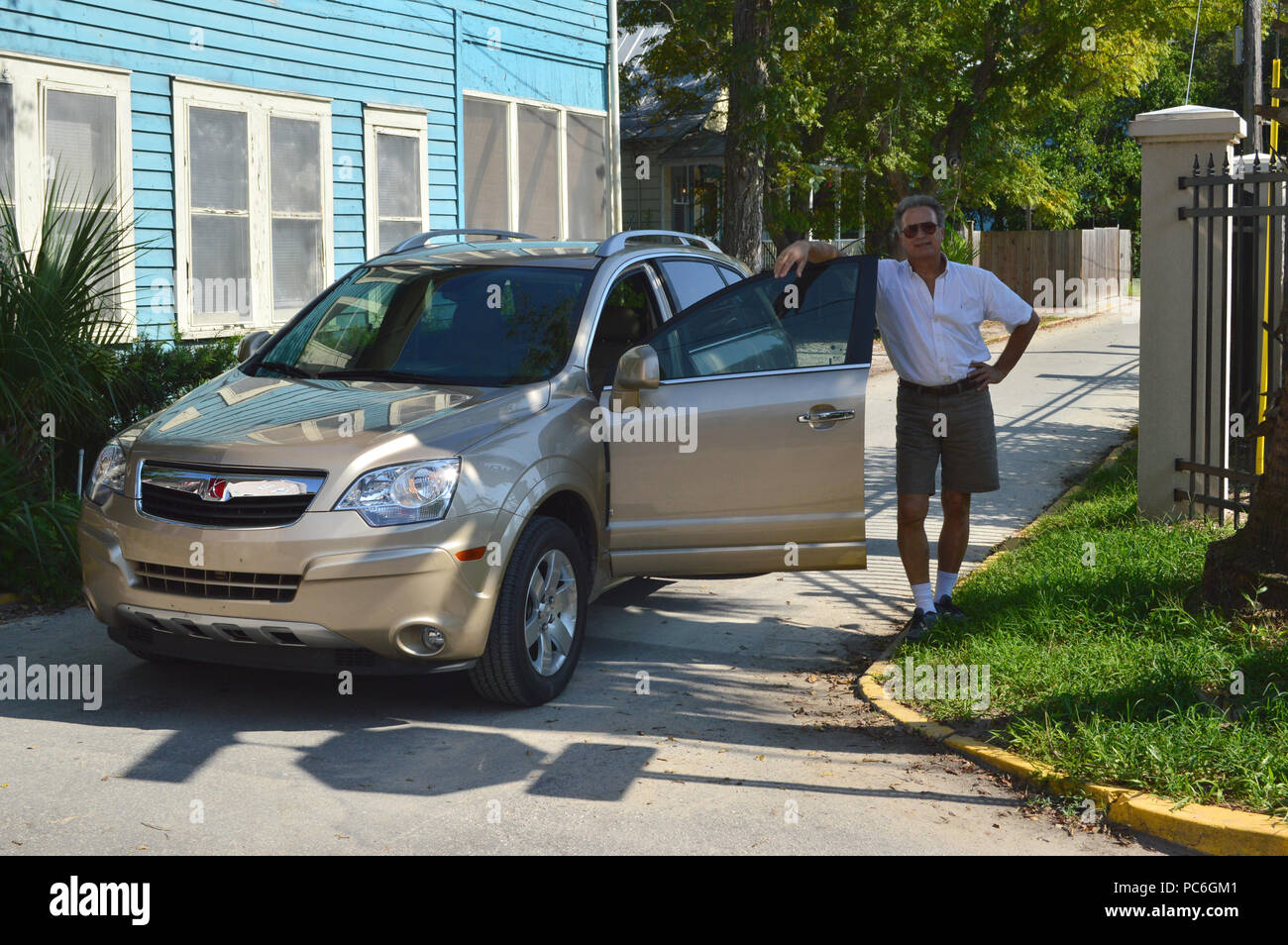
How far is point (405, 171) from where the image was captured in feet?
48.5

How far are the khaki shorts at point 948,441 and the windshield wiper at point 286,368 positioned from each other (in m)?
2.77

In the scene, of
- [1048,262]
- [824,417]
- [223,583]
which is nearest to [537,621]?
[223,583]

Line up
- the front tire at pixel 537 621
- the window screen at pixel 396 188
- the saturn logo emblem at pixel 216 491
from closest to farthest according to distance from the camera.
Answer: the saturn logo emblem at pixel 216 491, the front tire at pixel 537 621, the window screen at pixel 396 188

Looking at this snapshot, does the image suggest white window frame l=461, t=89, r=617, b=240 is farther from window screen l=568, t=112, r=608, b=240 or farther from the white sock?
the white sock

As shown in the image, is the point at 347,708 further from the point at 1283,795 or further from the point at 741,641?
the point at 1283,795

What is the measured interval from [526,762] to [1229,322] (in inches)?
209

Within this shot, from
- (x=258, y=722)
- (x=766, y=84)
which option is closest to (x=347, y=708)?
(x=258, y=722)

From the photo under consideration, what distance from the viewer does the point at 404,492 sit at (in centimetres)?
539

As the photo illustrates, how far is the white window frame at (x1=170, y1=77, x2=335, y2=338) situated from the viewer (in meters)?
11.9

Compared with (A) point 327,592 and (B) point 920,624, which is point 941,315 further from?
(A) point 327,592

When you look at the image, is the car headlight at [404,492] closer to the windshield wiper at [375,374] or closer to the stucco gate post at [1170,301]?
the windshield wiper at [375,374]

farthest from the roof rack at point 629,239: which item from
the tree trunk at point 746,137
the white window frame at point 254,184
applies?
the tree trunk at point 746,137

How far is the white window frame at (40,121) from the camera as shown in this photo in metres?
10.5

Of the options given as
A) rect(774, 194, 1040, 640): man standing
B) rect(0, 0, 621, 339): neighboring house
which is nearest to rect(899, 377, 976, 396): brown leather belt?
rect(774, 194, 1040, 640): man standing
